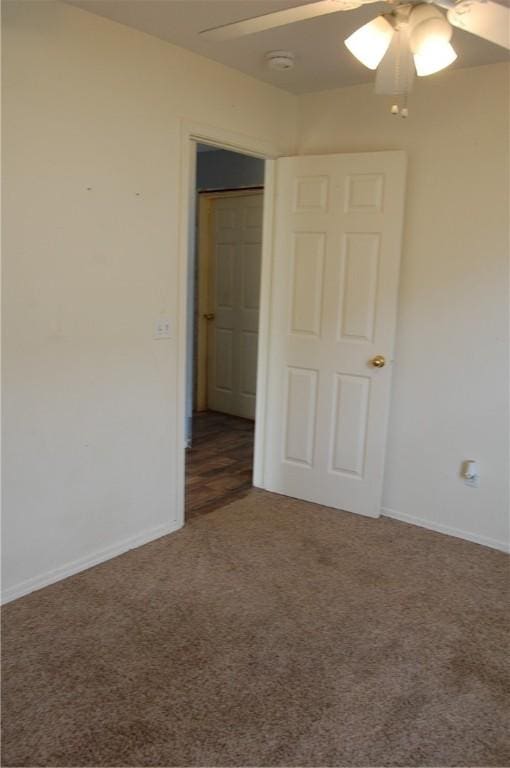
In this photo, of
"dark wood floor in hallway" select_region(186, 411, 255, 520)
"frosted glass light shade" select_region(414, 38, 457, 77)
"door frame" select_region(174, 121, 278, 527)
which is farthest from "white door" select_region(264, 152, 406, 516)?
"frosted glass light shade" select_region(414, 38, 457, 77)

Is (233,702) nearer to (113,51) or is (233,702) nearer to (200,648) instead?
(200,648)

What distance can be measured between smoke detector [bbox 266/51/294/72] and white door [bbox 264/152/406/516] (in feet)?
1.85

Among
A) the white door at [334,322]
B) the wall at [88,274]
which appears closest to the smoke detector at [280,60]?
the wall at [88,274]

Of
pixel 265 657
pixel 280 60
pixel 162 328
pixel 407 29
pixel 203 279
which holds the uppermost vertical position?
pixel 280 60

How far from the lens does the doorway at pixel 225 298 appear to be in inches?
204

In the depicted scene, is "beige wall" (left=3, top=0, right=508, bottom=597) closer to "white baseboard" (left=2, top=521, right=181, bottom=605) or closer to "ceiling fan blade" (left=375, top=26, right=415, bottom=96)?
"white baseboard" (left=2, top=521, right=181, bottom=605)

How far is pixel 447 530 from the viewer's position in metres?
3.32

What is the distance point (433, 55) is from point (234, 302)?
12.8 ft

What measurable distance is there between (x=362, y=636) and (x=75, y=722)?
1092 mm

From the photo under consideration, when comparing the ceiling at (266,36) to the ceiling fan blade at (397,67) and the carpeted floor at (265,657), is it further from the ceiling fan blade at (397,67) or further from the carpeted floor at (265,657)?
the carpeted floor at (265,657)

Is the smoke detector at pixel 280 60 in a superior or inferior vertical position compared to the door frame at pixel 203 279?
superior

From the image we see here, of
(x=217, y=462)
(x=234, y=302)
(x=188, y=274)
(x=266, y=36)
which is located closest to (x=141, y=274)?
(x=188, y=274)

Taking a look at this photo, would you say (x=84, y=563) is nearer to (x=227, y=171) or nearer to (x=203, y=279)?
(x=203, y=279)

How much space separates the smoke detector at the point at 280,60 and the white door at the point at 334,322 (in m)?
0.56
